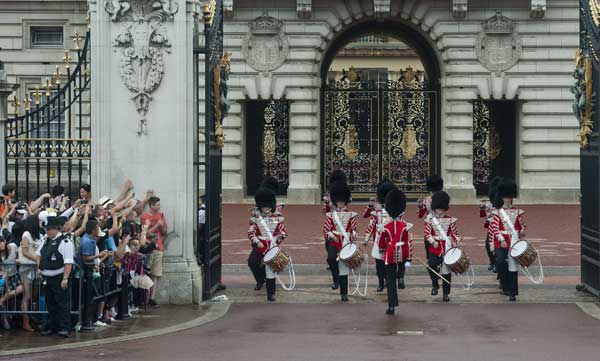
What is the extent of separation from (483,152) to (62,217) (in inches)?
1045

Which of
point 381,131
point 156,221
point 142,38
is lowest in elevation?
point 156,221

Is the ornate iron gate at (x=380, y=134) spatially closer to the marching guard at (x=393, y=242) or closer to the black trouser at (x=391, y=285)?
the marching guard at (x=393, y=242)

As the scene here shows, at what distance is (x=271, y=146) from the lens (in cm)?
4053

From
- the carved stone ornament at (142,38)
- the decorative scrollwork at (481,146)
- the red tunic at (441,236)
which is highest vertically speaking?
the carved stone ornament at (142,38)

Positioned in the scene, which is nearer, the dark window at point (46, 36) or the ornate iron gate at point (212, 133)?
the ornate iron gate at point (212, 133)

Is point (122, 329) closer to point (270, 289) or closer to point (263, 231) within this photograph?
point (270, 289)

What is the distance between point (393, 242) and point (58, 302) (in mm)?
4446

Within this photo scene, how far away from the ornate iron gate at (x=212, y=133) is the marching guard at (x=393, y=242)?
7.37 feet

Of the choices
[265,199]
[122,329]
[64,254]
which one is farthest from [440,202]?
[64,254]

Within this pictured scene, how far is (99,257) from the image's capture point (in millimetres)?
15203

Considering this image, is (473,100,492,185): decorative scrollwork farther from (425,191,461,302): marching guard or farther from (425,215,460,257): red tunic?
(425,215,460,257): red tunic

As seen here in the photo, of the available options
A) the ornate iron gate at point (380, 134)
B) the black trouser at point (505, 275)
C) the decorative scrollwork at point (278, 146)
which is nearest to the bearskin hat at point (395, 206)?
the black trouser at point (505, 275)

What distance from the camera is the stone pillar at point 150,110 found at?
17250 millimetres

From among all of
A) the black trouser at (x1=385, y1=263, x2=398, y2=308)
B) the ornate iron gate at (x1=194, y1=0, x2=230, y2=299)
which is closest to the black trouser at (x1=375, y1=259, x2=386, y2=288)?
the black trouser at (x1=385, y1=263, x2=398, y2=308)
